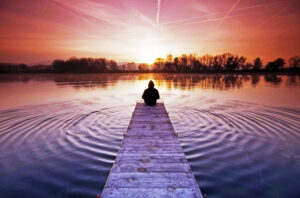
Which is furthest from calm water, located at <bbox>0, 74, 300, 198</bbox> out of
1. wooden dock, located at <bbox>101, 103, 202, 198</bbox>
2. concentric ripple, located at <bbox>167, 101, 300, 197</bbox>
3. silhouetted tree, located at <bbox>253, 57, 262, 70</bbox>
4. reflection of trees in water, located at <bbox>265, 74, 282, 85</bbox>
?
silhouetted tree, located at <bbox>253, 57, 262, 70</bbox>

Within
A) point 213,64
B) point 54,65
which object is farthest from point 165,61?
point 54,65

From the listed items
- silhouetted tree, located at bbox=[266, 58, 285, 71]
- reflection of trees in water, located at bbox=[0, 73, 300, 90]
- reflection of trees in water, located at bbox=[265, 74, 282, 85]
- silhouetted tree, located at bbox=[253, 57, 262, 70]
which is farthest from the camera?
silhouetted tree, located at bbox=[253, 57, 262, 70]

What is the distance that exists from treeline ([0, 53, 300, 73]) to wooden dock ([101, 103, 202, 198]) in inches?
5443

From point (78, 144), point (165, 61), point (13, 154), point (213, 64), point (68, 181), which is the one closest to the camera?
point (68, 181)

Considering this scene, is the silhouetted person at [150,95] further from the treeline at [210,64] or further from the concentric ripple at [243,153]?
the treeline at [210,64]

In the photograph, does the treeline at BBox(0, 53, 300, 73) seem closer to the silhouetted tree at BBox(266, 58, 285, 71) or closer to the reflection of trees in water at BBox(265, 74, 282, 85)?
the silhouetted tree at BBox(266, 58, 285, 71)

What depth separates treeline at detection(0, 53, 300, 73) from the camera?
402ft

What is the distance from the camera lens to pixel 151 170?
4.21 m

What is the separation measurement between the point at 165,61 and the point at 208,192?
156 meters

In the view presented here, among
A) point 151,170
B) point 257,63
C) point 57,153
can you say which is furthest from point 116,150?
point 257,63

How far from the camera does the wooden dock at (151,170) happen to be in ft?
Result: 11.2

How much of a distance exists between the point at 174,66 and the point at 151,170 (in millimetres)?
150835

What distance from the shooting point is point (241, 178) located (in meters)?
5.23

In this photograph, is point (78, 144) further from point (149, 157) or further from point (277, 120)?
point (277, 120)
